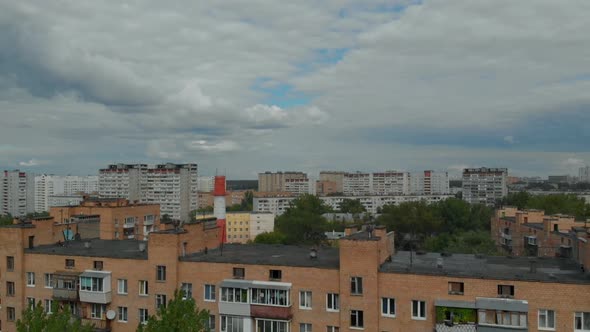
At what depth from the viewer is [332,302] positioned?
29.6 metres

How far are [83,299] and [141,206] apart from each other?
141ft

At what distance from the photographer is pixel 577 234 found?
32938 millimetres

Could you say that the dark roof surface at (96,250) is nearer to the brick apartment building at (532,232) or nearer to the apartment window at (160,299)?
the apartment window at (160,299)

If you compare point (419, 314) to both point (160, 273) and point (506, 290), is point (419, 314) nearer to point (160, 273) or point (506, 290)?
point (506, 290)

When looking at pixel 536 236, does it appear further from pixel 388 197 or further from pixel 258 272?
pixel 388 197

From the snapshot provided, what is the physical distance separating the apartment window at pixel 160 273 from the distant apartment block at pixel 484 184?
6508 inches

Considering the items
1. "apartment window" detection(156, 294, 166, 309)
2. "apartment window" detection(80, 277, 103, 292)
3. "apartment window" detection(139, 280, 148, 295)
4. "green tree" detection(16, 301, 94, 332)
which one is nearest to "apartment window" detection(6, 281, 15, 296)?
"apartment window" detection(80, 277, 103, 292)

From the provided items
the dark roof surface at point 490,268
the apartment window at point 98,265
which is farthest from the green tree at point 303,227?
the dark roof surface at point 490,268

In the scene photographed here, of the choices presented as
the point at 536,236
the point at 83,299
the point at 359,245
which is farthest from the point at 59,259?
the point at 536,236

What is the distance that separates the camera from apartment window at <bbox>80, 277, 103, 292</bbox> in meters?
33.8

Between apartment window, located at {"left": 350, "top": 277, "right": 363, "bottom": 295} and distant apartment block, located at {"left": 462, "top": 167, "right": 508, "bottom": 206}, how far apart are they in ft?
536

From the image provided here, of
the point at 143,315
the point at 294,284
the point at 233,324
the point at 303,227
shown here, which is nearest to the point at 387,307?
the point at 294,284

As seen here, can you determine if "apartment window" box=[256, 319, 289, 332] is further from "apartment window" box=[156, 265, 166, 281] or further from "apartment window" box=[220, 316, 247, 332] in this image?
"apartment window" box=[156, 265, 166, 281]

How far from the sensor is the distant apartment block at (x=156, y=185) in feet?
540
